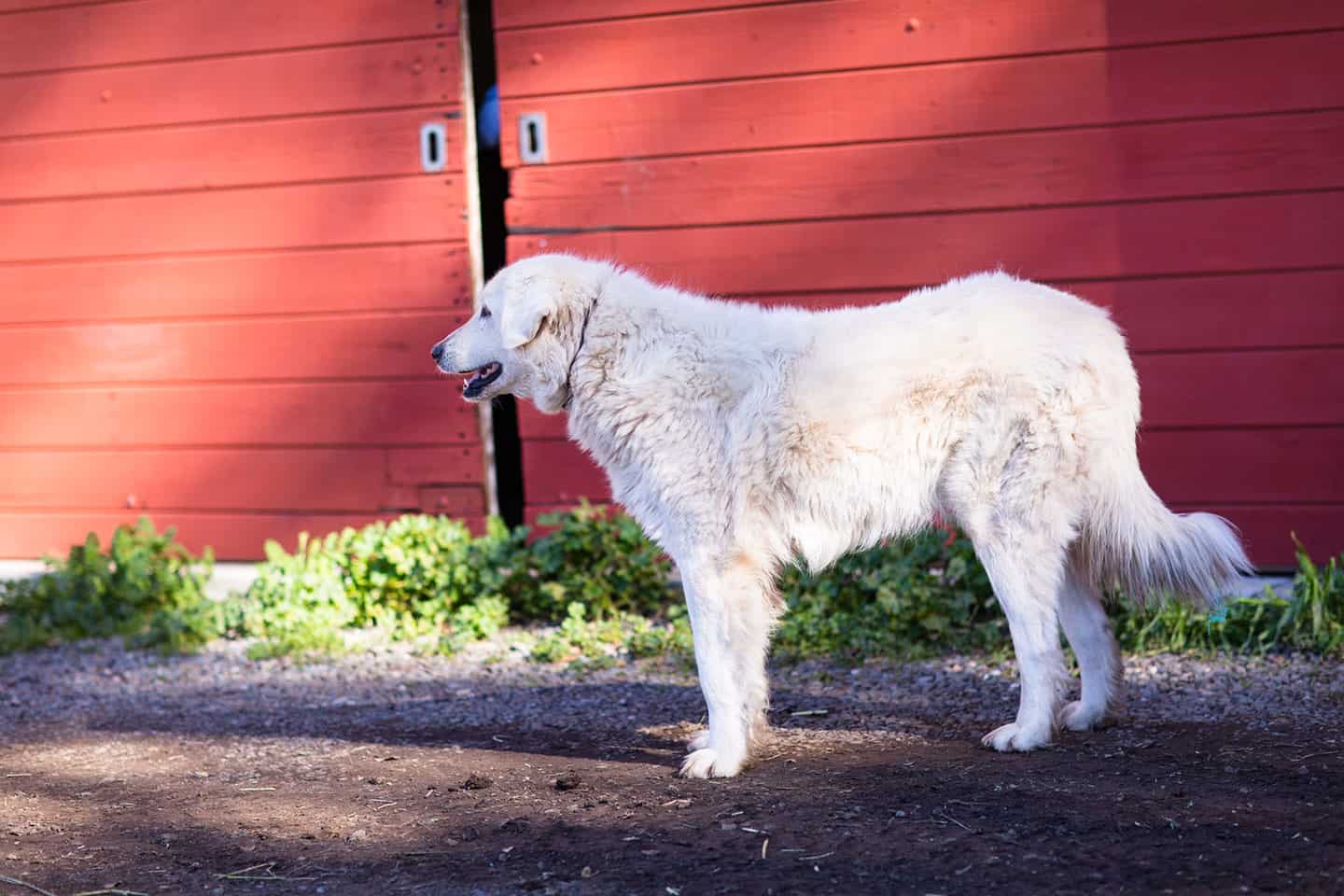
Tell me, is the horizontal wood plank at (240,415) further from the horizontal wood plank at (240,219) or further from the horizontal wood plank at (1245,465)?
the horizontal wood plank at (1245,465)

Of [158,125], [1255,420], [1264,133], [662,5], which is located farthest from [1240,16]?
[158,125]

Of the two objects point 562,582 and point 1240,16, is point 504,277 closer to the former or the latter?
point 562,582

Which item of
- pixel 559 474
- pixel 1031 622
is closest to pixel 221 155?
pixel 559 474

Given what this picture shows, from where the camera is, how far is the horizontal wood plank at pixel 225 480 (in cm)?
683

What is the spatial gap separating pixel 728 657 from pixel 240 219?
4.20 meters

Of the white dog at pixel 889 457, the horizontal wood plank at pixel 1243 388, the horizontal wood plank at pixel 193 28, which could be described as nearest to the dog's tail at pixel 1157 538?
the white dog at pixel 889 457

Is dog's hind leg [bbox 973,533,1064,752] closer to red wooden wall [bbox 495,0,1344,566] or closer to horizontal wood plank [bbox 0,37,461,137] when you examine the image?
red wooden wall [bbox 495,0,1344,566]

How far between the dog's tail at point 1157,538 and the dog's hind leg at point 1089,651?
24 centimetres

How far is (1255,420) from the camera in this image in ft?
18.5

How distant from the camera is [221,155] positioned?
22.7ft

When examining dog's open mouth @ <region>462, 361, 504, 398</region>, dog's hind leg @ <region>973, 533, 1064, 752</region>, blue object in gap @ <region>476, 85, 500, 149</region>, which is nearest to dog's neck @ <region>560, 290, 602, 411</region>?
dog's open mouth @ <region>462, 361, 504, 398</region>

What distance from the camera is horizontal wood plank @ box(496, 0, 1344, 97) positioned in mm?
5531

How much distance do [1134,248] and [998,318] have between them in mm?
2151

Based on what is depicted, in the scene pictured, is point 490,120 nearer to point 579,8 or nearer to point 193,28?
point 579,8
